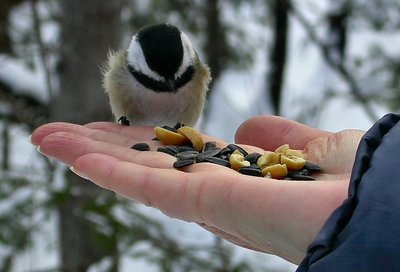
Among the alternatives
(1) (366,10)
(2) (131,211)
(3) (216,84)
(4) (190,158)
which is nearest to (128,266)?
(2) (131,211)

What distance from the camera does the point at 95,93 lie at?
232 cm

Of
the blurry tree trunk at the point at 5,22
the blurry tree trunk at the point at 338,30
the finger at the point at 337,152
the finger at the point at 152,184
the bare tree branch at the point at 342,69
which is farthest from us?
the blurry tree trunk at the point at 338,30

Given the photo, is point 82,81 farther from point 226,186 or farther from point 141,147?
point 226,186

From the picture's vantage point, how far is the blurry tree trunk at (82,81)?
228cm

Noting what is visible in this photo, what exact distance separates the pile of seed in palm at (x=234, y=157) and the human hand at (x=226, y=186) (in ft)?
0.12

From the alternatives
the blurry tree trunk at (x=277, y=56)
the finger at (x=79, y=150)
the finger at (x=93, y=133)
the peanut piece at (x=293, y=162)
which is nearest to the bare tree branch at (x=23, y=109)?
the finger at (x=93, y=133)

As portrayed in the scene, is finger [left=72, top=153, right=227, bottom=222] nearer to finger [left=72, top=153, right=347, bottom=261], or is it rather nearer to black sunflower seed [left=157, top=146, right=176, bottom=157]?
finger [left=72, top=153, right=347, bottom=261]

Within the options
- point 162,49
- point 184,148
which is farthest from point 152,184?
point 162,49

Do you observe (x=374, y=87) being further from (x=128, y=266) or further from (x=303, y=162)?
(x=303, y=162)

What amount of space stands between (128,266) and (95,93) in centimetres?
63

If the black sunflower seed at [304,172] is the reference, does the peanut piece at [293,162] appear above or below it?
above

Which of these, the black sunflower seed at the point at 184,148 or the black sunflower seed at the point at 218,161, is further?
the black sunflower seed at the point at 184,148

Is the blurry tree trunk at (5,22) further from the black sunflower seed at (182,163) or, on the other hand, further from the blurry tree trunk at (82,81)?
the black sunflower seed at (182,163)

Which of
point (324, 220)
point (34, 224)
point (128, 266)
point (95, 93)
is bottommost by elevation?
point (128, 266)
